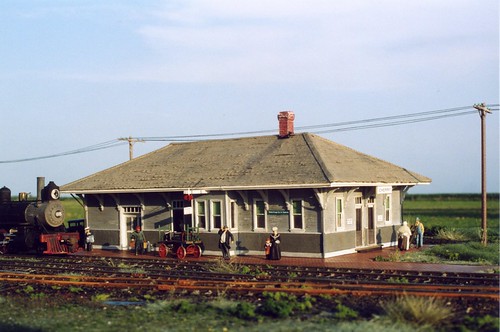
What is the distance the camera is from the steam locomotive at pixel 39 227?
28922mm

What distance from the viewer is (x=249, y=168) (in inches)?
1110

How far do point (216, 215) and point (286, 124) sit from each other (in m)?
5.67

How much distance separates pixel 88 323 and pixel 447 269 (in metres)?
12.5

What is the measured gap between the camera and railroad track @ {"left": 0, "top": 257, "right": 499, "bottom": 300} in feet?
53.3

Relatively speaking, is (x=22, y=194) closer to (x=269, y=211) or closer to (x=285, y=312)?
(x=269, y=211)

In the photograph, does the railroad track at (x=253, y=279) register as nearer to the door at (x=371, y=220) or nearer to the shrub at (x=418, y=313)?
the shrub at (x=418, y=313)

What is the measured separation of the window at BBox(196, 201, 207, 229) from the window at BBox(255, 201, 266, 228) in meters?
2.43

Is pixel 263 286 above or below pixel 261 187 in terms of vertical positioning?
below

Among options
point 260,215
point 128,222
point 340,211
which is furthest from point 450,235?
point 128,222

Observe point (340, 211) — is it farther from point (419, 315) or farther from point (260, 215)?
point (419, 315)

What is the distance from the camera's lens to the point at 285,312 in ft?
44.9

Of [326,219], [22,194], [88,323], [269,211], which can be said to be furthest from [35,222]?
[88,323]

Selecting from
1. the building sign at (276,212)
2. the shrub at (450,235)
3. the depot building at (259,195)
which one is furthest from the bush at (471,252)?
the building sign at (276,212)

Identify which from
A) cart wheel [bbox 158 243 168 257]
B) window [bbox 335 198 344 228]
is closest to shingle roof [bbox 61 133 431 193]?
window [bbox 335 198 344 228]
